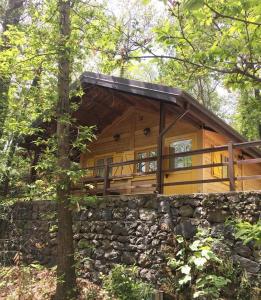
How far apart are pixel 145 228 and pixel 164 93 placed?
3393 mm

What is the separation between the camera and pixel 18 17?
46.3 ft

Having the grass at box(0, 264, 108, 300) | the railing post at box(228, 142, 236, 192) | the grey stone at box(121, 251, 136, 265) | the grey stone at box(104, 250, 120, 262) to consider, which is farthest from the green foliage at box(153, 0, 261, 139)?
the grass at box(0, 264, 108, 300)

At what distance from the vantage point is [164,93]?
29.7ft

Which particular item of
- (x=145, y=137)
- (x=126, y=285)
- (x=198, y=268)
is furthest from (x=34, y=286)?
(x=145, y=137)

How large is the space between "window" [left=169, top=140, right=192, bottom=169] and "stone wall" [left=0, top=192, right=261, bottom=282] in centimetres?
360

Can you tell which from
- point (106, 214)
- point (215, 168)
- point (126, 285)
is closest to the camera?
point (126, 285)

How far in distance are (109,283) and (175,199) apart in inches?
92.2

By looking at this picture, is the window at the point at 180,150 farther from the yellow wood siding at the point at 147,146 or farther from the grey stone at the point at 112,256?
the grey stone at the point at 112,256

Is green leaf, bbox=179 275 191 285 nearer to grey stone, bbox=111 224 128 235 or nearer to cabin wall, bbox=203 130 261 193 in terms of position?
grey stone, bbox=111 224 128 235

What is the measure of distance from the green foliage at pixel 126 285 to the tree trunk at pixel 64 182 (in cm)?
82

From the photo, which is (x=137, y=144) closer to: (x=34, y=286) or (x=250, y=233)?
(x=34, y=286)

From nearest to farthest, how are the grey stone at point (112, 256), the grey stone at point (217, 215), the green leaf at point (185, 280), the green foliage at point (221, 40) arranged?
the green foliage at point (221, 40) → the green leaf at point (185, 280) → the grey stone at point (217, 215) → the grey stone at point (112, 256)

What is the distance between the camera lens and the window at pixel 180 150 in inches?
Result: 472

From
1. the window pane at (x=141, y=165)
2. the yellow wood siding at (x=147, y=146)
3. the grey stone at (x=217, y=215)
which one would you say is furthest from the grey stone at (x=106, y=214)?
the window pane at (x=141, y=165)
